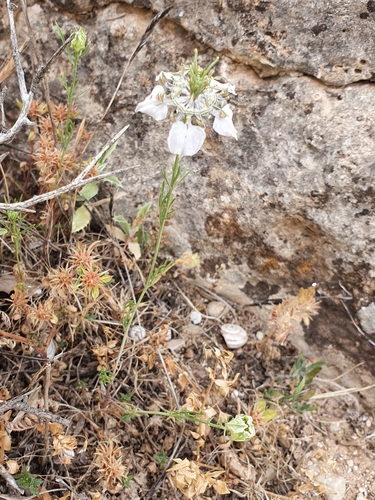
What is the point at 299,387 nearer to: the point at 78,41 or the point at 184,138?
the point at 184,138

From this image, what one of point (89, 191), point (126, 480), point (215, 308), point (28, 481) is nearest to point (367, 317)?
point (215, 308)

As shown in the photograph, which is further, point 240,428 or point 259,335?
point 259,335

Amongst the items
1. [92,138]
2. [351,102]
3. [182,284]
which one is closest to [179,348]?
[182,284]

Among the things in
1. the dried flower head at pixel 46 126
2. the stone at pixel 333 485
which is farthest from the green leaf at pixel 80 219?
the stone at pixel 333 485

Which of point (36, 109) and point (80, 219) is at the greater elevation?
point (36, 109)

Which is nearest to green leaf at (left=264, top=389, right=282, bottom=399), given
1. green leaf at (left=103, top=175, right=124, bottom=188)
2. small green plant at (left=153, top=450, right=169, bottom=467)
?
small green plant at (left=153, top=450, right=169, bottom=467)

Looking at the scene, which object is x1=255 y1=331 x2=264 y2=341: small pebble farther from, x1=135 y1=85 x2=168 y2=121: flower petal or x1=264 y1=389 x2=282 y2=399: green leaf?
x1=135 y1=85 x2=168 y2=121: flower petal
